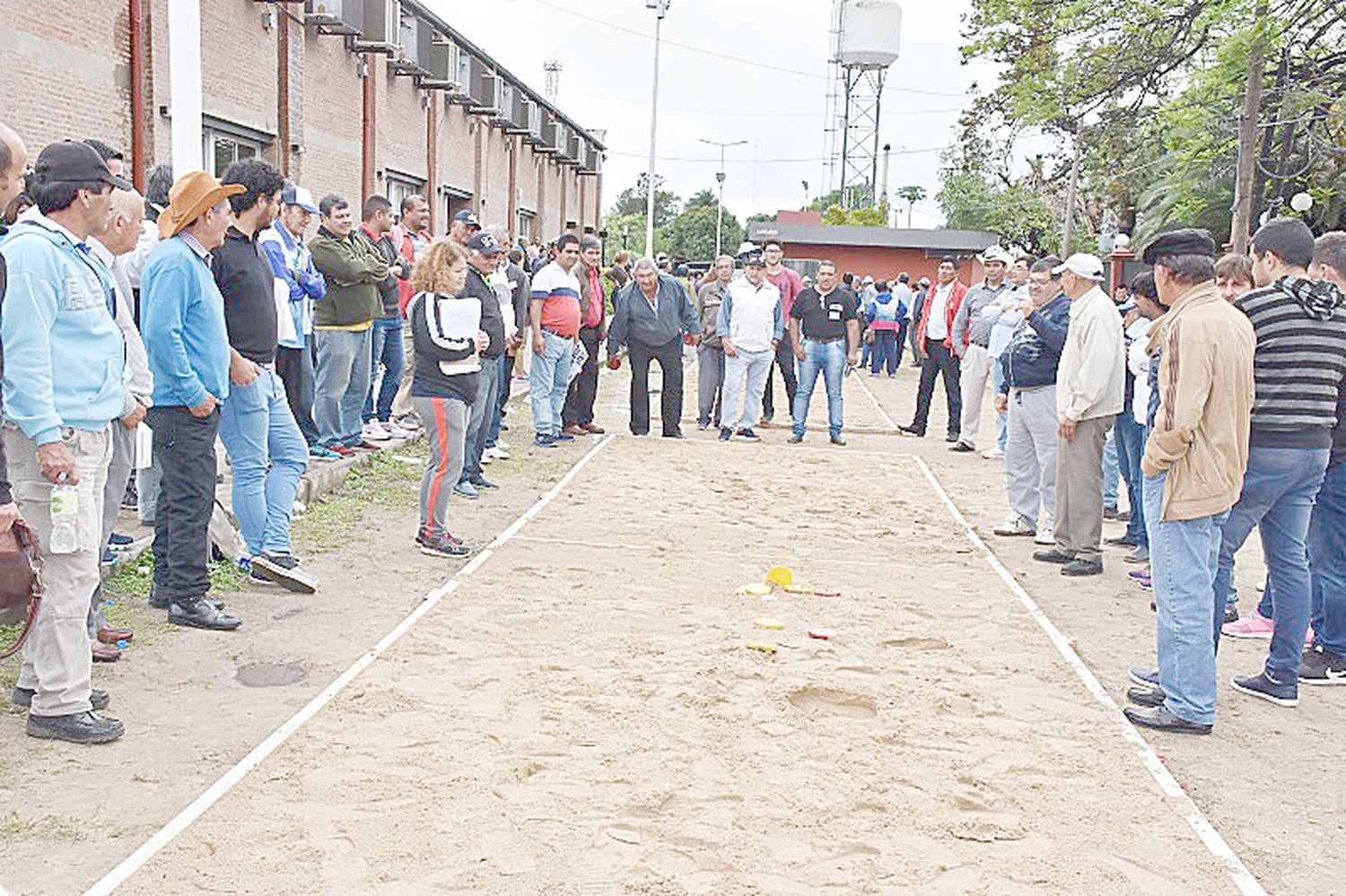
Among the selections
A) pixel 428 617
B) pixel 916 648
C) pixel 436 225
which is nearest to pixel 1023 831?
pixel 916 648

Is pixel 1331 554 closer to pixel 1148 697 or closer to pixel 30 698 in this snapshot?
pixel 1148 697

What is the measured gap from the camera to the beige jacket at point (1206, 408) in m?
5.33

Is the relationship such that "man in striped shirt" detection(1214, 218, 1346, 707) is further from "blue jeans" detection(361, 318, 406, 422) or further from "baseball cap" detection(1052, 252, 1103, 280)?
"blue jeans" detection(361, 318, 406, 422)

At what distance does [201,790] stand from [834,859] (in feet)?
7.31

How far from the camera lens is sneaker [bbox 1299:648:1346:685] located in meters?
6.39

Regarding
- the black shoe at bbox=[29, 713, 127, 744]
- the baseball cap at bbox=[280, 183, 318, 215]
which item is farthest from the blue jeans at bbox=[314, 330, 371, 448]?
the black shoe at bbox=[29, 713, 127, 744]

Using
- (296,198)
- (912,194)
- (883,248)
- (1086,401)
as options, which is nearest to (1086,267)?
(1086,401)

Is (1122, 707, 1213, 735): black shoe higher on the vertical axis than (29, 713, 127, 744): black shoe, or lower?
lower

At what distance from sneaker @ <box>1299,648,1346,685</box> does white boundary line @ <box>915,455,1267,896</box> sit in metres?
1.16

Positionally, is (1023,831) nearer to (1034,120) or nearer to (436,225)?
(1034,120)

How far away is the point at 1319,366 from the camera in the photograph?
5707 millimetres

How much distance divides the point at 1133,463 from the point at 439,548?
5088 mm

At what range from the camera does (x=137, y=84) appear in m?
14.2

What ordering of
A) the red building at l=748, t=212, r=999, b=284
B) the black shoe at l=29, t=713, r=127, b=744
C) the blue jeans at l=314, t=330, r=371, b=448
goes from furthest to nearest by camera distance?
the red building at l=748, t=212, r=999, b=284 → the blue jeans at l=314, t=330, r=371, b=448 → the black shoe at l=29, t=713, r=127, b=744
